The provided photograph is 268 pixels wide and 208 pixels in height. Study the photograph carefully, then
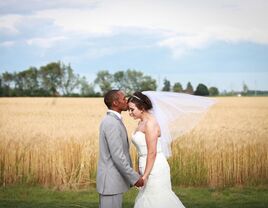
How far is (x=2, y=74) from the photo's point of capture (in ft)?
125

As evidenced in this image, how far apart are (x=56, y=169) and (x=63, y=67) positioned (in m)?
30.4

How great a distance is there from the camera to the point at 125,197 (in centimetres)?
875

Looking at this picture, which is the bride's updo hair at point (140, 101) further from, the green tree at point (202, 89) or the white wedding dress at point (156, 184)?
the green tree at point (202, 89)

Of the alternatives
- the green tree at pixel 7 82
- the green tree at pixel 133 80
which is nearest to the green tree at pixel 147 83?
the green tree at pixel 133 80

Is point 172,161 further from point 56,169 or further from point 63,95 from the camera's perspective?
point 63,95

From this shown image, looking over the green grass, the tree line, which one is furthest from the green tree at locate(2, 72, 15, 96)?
the green grass

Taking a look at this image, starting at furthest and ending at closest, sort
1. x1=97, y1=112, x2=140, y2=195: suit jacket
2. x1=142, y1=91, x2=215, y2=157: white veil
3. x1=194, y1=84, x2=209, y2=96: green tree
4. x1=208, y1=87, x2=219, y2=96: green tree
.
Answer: x1=208, y1=87, x2=219, y2=96: green tree → x1=194, y1=84, x2=209, y2=96: green tree → x1=142, y1=91, x2=215, y2=157: white veil → x1=97, y1=112, x2=140, y2=195: suit jacket

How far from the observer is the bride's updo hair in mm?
Result: 4664

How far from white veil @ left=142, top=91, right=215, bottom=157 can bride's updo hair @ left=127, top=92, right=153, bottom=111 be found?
0.61 meters

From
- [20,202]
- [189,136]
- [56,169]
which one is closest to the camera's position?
[20,202]

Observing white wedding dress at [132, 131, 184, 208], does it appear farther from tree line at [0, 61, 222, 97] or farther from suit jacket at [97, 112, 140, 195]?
tree line at [0, 61, 222, 97]

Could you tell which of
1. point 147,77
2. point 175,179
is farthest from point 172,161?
point 147,77

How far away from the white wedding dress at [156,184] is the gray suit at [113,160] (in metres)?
0.47

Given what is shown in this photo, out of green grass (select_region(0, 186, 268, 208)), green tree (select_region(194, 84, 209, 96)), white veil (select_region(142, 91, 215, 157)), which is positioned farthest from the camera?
green tree (select_region(194, 84, 209, 96))
